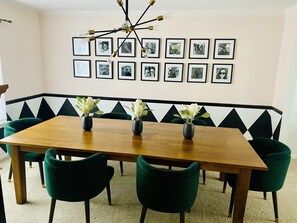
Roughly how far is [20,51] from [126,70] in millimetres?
1802

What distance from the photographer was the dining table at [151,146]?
1.89m

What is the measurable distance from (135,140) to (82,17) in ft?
9.29

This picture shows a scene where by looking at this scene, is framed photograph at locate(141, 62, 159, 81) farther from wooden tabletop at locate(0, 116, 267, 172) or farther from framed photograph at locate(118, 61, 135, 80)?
wooden tabletop at locate(0, 116, 267, 172)

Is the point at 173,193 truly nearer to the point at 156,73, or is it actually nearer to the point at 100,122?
the point at 100,122

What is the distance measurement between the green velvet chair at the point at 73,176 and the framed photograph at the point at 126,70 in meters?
2.35

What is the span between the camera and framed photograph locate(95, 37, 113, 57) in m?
4.02

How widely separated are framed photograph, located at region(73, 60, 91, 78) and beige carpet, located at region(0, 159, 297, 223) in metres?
2.06

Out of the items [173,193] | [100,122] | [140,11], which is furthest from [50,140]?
[140,11]

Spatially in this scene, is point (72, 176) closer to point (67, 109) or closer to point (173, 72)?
point (173, 72)

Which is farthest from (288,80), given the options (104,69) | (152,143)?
(104,69)

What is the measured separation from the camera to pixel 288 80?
331 centimetres

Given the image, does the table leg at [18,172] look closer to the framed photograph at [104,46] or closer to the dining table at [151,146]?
the dining table at [151,146]

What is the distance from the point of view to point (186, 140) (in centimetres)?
234

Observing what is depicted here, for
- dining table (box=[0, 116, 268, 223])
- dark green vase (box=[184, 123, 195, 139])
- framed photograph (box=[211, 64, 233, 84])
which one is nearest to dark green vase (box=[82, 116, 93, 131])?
dining table (box=[0, 116, 268, 223])
